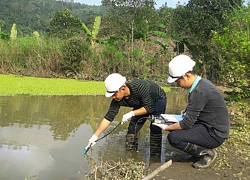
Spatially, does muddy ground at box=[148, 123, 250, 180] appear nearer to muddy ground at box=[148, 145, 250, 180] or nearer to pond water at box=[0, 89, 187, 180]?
muddy ground at box=[148, 145, 250, 180]

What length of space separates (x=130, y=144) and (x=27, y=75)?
11.3 metres

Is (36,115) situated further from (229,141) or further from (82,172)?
(229,141)

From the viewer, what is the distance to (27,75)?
15.1 m

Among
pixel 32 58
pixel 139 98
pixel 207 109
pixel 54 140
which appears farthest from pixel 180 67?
pixel 32 58

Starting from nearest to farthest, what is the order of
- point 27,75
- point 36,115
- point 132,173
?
point 132,173 < point 36,115 < point 27,75

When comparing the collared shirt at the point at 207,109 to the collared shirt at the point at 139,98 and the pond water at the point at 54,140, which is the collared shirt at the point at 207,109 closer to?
the collared shirt at the point at 139,98

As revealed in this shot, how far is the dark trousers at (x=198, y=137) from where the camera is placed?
12.5 feet

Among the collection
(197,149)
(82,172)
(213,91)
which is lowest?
(82,172)

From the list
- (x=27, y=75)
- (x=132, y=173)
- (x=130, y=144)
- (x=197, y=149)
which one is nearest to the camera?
(x=132, y=173)

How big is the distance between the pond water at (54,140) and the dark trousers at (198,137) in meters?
1.01

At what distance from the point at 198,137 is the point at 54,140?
106 inches

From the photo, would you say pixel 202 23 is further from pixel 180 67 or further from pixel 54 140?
pixel 180 67

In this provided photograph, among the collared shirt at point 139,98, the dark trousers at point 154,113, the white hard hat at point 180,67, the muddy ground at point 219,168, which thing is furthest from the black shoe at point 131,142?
the white hard hat at point 180,67

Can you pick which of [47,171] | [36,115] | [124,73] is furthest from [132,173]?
[124,73]
